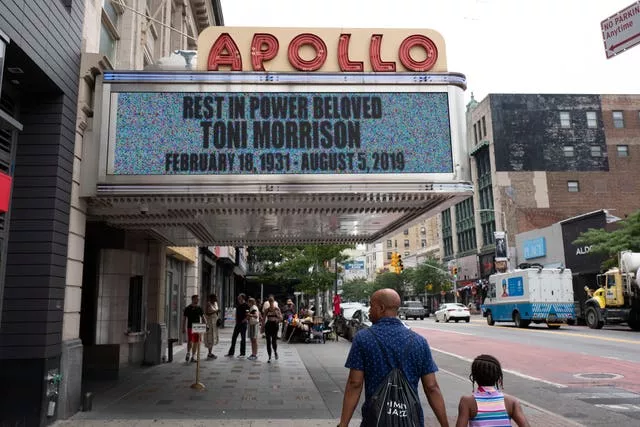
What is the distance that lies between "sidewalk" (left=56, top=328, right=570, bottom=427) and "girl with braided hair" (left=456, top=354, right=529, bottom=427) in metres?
4.03

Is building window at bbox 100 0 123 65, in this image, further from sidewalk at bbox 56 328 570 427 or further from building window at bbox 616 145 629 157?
building window at bbox 616 145 629 157

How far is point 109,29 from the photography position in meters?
11.4

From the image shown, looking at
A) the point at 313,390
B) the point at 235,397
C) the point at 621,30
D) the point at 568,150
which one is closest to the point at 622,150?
the point at 568,150

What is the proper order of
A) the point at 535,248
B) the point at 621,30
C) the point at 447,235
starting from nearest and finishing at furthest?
the point at 621,30 → the point at 535,248 → the point at 447,235

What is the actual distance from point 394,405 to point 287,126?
5.49 meters

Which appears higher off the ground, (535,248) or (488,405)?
(535,248)

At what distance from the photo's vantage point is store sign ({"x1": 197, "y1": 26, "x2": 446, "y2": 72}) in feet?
28.9

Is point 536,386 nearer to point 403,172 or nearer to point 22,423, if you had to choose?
point 403,172

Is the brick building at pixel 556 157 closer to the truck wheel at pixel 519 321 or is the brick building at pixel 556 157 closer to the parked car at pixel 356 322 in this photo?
the truck wheel at pixel 519 321

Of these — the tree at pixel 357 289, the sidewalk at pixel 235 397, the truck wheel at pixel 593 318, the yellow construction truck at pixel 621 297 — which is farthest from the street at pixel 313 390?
the tree at pixel 357 289

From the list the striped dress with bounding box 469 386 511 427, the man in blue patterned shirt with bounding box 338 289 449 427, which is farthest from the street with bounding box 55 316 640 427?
the striped dress with bounding box 469 386 511 427

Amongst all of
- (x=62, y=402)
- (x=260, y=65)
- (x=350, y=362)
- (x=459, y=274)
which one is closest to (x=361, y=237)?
(x=260, y=65)

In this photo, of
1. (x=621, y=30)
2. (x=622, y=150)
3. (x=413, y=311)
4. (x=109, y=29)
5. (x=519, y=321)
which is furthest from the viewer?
(x=622, y=150)

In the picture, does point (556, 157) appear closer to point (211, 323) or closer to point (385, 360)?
point (211, 323)
